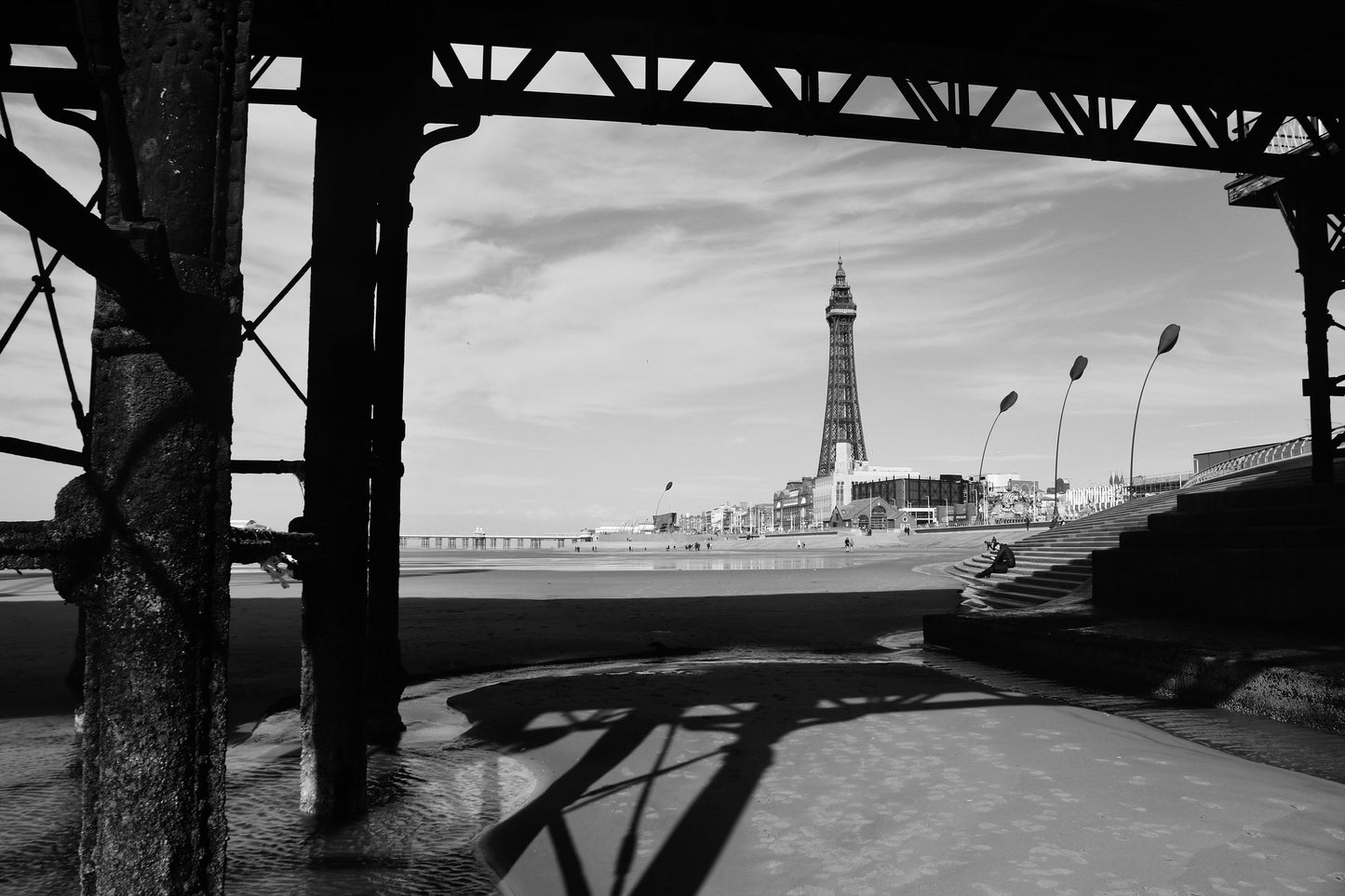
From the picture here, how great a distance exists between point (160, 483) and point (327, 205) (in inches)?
157

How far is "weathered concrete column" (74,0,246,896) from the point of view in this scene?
2104mm

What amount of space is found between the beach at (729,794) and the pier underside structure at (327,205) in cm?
78

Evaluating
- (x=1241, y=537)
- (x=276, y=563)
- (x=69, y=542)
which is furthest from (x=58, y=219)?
(x=1241, y=537)

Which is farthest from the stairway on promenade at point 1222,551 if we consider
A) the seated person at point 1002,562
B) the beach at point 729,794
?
the beach at point 729,794

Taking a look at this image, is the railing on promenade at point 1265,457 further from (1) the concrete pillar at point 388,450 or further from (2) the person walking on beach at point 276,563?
(2) the person walking on beach at point 276,563

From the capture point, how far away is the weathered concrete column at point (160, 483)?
6.90ft

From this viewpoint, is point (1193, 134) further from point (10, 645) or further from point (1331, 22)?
point (10, 645)

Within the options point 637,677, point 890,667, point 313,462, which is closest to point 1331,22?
point 890,667

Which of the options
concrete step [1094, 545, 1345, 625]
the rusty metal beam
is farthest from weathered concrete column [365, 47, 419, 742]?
concrete step [1094, 545, 1345, 625]

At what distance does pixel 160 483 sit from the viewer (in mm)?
2146

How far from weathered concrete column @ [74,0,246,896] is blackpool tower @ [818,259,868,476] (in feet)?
552

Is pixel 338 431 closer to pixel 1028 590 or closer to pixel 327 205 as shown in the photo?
pixel 327 205

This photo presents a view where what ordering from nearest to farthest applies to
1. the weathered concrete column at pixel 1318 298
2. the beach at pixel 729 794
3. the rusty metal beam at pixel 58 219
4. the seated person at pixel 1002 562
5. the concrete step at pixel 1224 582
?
the rusty metal beam at pixel 58 219 → the beach at pixel 729 794 → the concrete step at pixel 1224 582 → the weathered concrete column at pixel 1318 298 → the seated person at pixel 1002 562

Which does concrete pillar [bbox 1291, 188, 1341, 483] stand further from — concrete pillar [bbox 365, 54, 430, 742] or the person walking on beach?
the person walking on beach
